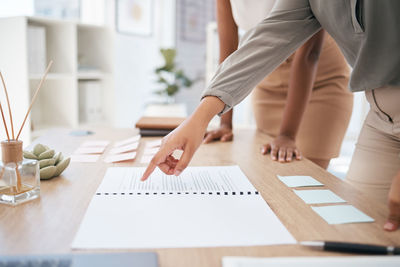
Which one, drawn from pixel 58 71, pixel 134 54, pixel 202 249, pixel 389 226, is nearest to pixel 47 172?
pixel 202 249

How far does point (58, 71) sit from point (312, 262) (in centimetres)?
251

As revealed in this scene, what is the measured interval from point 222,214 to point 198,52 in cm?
418

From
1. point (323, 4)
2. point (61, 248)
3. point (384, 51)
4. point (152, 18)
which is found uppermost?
point (152, 18)

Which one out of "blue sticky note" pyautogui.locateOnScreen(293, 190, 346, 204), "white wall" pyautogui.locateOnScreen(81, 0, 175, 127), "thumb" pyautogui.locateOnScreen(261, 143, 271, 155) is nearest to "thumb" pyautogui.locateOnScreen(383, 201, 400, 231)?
"blue sticky note" pyautogui.locateOnScreen(293, 190, 346, 204)

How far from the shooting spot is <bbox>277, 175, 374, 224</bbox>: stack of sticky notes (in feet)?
2.02

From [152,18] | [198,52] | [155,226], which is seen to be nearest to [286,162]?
[155,226]

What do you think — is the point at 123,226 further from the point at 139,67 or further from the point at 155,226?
the point at 139,67

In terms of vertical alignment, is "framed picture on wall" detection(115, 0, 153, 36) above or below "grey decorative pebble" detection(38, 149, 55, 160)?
above

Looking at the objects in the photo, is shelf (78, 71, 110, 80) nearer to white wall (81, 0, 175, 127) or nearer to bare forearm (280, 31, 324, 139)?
white wall (81, 0, 175, 127)

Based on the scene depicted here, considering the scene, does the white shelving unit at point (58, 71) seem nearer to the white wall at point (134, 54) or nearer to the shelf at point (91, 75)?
the shelf at point (91, 75)

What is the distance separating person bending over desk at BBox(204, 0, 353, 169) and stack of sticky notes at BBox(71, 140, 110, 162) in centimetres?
34

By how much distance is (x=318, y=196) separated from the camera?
72 centimetres

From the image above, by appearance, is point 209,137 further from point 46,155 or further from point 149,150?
point 46,155

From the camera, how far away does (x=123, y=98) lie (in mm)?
3877
